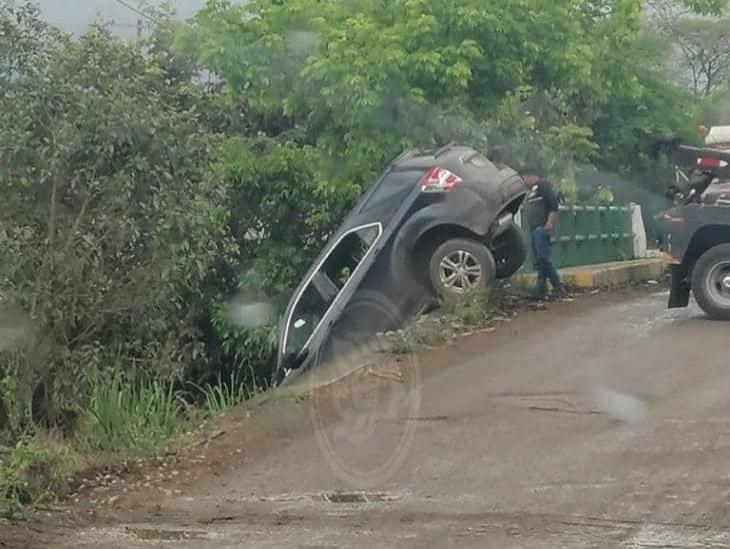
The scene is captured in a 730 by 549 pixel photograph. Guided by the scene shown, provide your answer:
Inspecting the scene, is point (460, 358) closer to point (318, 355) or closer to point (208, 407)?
point (318, 355)

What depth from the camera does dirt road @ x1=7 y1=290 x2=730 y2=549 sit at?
24.9 feet

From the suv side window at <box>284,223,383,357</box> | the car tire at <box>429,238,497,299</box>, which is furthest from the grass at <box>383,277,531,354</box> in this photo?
the suv side window at <box>284,223,383,357</box>

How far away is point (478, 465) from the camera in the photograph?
9.06m

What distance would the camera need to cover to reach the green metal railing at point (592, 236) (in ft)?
64.3

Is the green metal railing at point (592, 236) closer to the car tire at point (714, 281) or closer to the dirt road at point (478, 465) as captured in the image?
the car tire at point (714, 281)

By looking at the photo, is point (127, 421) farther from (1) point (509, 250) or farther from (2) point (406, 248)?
(1) point (509, 250)

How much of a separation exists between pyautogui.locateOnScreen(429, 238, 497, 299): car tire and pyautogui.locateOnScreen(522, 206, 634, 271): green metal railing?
5.23m

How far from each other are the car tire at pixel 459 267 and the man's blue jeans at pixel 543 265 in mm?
2019

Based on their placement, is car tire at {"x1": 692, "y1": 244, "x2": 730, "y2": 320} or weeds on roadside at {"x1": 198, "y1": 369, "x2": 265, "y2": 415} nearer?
weeds on roadside at {"x1": 198, "y1": 369, "x2": 265, "y2": 415}

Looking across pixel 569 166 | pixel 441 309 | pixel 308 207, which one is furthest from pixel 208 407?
pixel 569 166

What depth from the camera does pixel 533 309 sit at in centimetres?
1582

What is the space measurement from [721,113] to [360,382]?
21844 mm

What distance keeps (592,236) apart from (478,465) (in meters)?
12.1

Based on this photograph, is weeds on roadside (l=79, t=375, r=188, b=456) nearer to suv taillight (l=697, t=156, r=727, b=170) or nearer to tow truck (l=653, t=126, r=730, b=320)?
tow truck (l=653, t=126, r=730, b=320)
